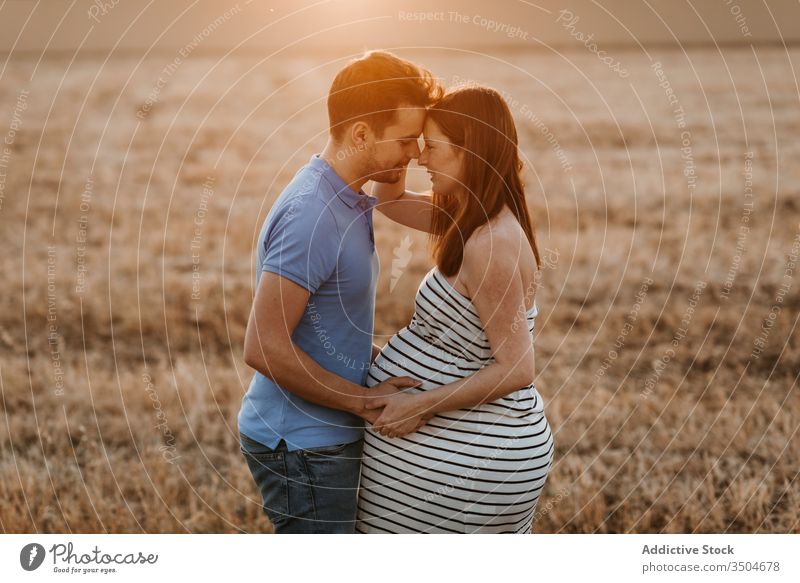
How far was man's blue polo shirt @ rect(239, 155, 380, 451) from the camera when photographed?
2695 millimetres

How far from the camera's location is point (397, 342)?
10.1 feet

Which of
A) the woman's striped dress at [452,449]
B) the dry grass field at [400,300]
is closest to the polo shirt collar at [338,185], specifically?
the woman's striped dress at [452,449]

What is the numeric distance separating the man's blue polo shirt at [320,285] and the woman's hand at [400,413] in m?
0.12

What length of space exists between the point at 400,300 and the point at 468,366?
4254 millimetres

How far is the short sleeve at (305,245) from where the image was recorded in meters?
2.67

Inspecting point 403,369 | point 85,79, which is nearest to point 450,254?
point 403,369

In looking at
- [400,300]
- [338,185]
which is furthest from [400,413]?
[400,300]

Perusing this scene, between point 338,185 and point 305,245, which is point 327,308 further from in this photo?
point 338,185

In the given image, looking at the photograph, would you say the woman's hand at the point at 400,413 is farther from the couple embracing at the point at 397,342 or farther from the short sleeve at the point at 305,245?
the short sleeve at the point at 305,245
